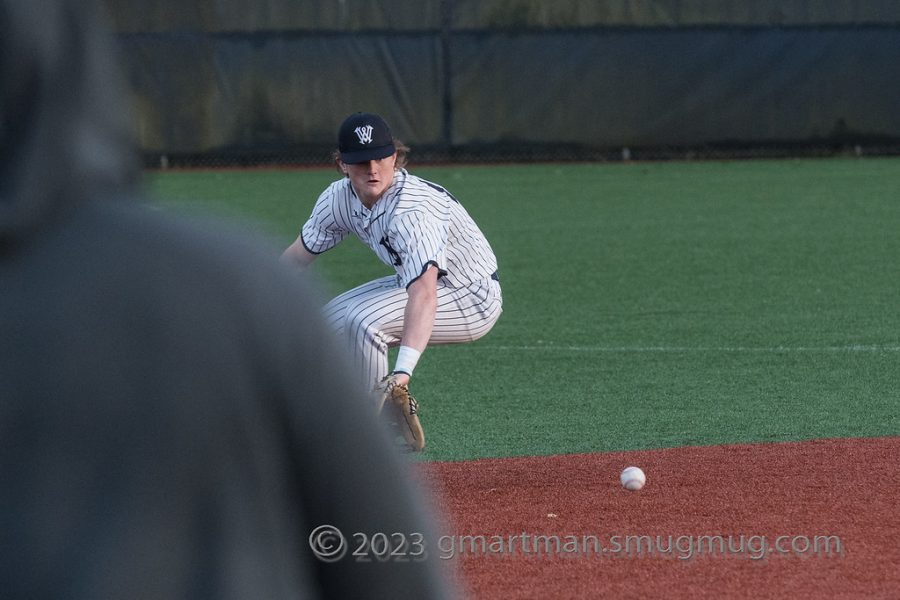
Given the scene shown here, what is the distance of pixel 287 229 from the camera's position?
1631cm

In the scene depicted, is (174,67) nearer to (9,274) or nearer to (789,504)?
(789,504)

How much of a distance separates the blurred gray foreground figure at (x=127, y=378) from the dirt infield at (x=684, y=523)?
3.33 m

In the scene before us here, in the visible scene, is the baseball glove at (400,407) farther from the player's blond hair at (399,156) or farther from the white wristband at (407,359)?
the player's blond hair at (399,156)

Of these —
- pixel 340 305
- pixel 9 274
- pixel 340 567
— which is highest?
pixel 9 274

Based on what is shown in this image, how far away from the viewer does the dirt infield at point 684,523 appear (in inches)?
185

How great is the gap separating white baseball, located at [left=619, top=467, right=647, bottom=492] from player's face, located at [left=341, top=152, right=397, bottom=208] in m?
1.64

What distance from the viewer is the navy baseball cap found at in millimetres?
6320

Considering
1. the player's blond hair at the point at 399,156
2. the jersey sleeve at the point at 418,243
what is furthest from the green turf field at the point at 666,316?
the jersey sleeve at the point at 418,243

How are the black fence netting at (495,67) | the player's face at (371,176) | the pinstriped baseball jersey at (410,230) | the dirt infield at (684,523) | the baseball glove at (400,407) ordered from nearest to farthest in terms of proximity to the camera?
the dirt infield at (684,523) → the baseball glove at (400,407) → the pinstriped baseball jersey at (410,230) → the player's face at (371,176) → the black fence netting at (495,67)

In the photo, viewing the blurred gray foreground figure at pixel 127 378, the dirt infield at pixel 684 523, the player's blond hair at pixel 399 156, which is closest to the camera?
the blurred gray foreground figure at pixel 127 378

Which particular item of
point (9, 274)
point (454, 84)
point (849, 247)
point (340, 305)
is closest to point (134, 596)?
point (9, 274)

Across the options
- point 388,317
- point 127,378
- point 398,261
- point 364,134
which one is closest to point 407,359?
point 388,317

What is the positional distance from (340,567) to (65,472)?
9.3 inches

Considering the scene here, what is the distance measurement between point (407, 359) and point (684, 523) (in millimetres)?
1352
